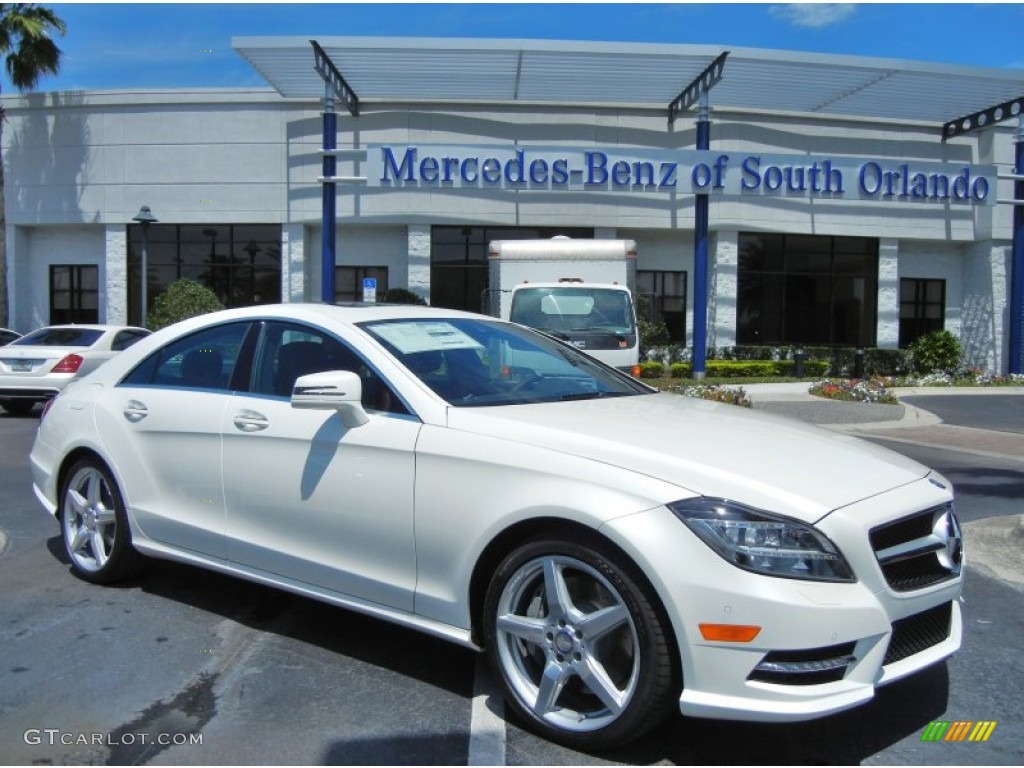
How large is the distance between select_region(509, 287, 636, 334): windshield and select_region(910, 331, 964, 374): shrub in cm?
1497

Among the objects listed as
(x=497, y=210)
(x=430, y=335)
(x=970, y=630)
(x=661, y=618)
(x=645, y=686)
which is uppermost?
(x=497, y=210)

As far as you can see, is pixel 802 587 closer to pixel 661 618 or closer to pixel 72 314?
pixel 661 618

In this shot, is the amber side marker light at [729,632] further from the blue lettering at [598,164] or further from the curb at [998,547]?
the blue lettering at [598,164]

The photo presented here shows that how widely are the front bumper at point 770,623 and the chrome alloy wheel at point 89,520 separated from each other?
3.27 m

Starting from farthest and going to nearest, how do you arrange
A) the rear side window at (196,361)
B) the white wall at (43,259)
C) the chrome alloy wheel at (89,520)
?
the white wall at (43,259) → the chrome alloy wheel at (89,520) → the rear side window at (196,361)

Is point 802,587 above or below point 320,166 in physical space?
below

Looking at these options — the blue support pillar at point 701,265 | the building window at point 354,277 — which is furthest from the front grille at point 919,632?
the building window at point 354,277

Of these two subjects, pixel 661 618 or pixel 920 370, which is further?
pixel 920 370

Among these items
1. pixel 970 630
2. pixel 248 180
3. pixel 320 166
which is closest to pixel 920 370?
pixel 320 166

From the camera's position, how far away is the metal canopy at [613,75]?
2003 cm

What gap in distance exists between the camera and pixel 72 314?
25.4 meters

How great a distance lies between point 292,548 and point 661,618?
1798 millimetres

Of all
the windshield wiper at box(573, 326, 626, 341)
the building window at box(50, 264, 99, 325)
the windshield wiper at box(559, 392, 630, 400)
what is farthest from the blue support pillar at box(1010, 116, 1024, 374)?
the building window at box(50, 264, 99, 325)

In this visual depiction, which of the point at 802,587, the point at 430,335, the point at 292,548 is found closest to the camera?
the point at 802,587
